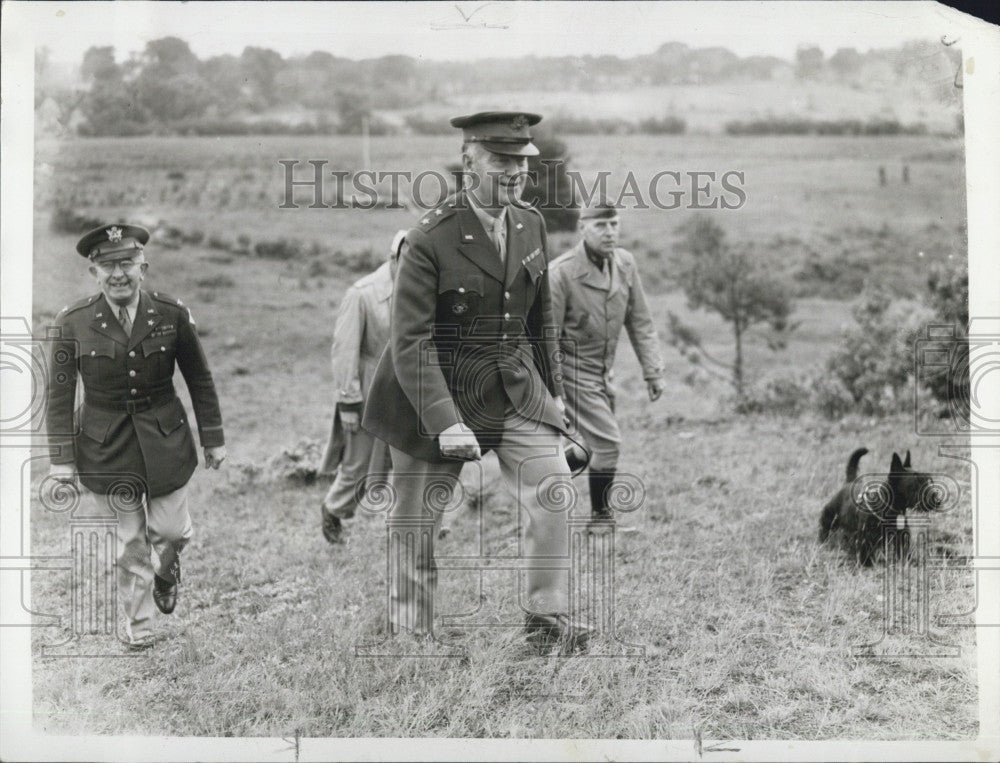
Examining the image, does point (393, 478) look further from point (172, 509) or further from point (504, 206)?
point (504, 206)

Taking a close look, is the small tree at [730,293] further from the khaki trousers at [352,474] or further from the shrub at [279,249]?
the khaki trousers at [352,474]

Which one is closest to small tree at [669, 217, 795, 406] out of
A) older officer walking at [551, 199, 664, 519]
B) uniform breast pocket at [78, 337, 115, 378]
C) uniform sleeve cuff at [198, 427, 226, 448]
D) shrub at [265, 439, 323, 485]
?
older officer walking at [551, 199, 664, 519]

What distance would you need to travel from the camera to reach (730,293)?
9.20 metres

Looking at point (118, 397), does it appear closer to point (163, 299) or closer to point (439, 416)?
point (163, 299)

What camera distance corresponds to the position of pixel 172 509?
491 cm

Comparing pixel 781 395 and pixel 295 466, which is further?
pixel 781 395

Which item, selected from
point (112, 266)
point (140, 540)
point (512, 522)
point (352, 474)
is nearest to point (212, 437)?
point (140, 540)

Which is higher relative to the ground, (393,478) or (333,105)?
(333,105)

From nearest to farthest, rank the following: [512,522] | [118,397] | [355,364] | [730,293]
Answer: [118,397] < [355,364] < [512,522] < [730,293]

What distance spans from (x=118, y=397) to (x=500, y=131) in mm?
2042

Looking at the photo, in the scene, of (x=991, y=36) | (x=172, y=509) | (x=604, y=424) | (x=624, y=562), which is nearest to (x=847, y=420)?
(x=604, y=424)

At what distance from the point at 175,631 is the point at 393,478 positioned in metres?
1.23

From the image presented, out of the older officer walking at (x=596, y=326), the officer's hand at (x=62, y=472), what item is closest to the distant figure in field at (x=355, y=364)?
the older officer walking at (x=596, y=326)

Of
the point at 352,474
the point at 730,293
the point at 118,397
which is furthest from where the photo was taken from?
the point at 730,293
